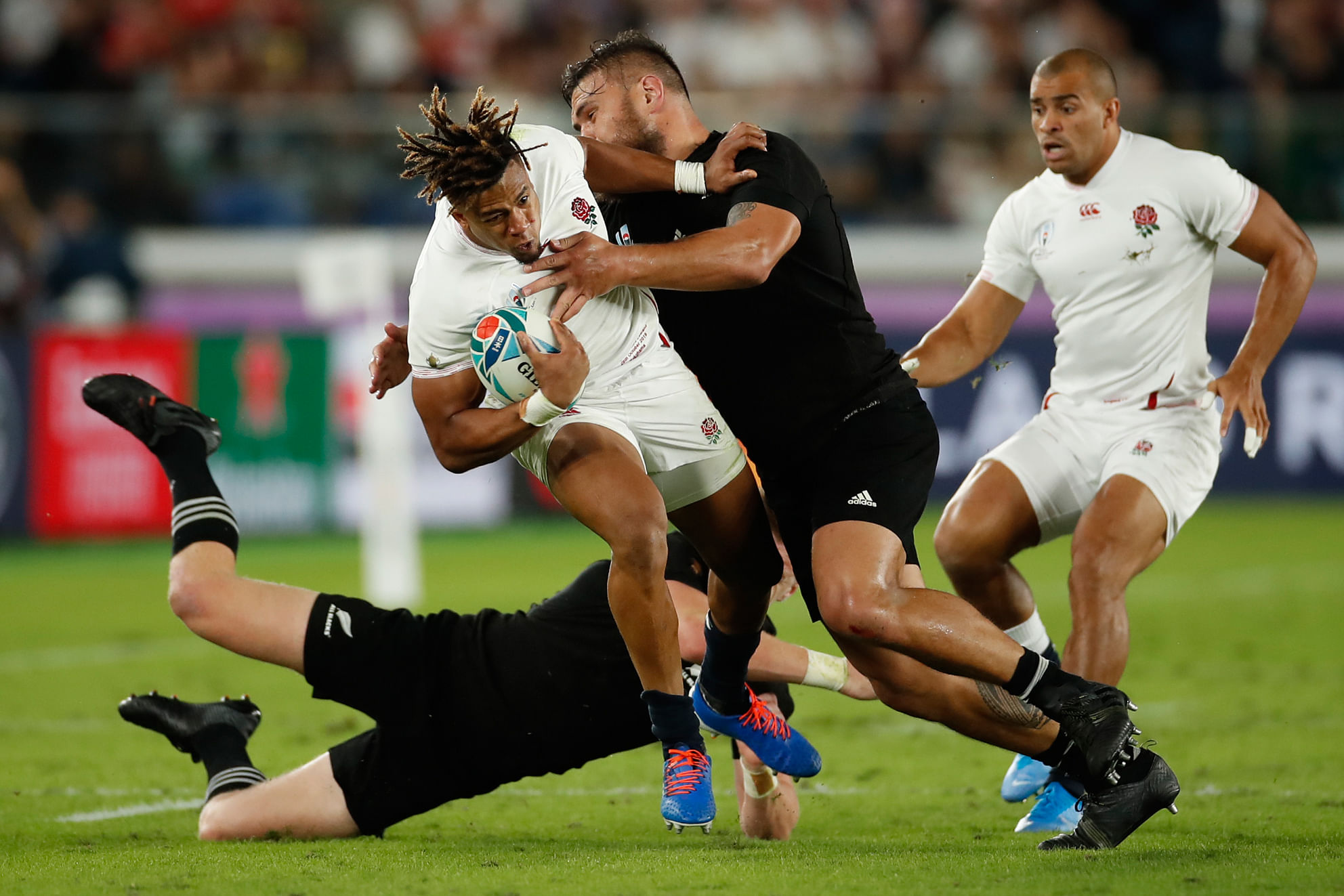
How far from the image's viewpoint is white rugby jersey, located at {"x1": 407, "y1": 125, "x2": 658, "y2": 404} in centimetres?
504

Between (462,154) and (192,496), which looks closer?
(462,154)

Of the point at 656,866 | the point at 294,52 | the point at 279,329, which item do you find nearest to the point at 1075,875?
the point at 656,866

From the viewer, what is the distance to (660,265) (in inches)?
189

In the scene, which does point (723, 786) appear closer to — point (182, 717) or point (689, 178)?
point (182, 717)

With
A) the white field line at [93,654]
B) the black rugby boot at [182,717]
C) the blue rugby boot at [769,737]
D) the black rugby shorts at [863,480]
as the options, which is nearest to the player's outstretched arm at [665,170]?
the black rugby shorts at [863,480]

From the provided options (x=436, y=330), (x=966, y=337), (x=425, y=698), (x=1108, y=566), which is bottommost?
(x=425, y=698)

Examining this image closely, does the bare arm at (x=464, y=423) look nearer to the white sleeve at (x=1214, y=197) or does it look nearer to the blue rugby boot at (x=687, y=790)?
Result: the blue rugby boot at (x=687, y=790)

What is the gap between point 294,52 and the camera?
1719cm

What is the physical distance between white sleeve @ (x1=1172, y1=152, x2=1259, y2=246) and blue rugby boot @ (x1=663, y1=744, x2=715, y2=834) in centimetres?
272

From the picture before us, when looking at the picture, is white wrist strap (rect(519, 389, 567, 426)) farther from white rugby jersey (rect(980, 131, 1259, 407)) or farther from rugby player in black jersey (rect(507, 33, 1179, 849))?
white rugby jersey (rect(980, 131, 1259, 407))

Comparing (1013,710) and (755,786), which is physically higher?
(1013,710)

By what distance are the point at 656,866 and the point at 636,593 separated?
2.57 feet

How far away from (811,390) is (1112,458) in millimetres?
1405

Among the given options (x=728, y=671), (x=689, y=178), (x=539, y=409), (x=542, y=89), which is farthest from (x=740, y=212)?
(x=542, y=89)
